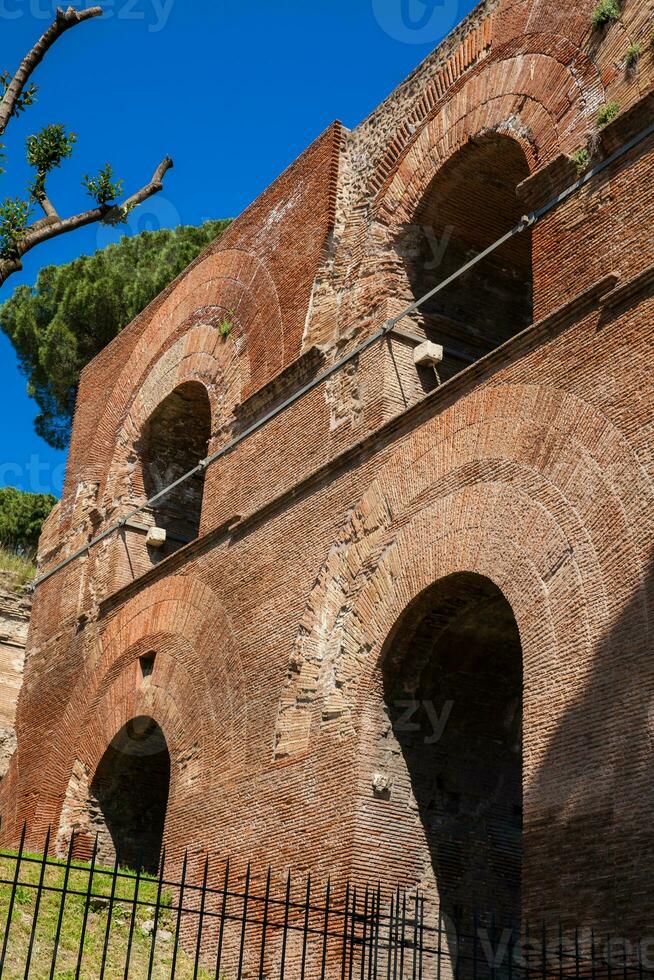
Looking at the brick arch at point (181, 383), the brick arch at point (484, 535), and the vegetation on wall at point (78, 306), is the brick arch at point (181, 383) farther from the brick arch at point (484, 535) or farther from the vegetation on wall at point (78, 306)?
the vegetation on wall at point (78, 306)

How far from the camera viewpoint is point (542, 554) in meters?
7.15

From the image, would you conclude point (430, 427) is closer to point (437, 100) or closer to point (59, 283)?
point (437, 100)

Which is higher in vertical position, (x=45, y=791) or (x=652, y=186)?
(x=652, y=186)

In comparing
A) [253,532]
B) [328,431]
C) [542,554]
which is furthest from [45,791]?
[542,554]

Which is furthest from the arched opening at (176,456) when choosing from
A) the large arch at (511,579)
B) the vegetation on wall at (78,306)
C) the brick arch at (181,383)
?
the vegetation on wall at (78,306)

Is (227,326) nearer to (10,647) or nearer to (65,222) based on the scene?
(65,222)

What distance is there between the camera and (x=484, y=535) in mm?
7617

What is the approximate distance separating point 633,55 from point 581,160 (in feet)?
2.27

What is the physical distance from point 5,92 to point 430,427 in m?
3.27

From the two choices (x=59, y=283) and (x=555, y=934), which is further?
(x=59, y=283)

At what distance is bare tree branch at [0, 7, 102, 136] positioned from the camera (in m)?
7.18

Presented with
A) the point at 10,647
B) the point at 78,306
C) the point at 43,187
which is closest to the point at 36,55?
the point at 43,187

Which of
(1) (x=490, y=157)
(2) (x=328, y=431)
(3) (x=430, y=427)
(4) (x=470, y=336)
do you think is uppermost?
(1) (x=490, y=157)

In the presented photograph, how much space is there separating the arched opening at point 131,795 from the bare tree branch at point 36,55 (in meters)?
5.49
